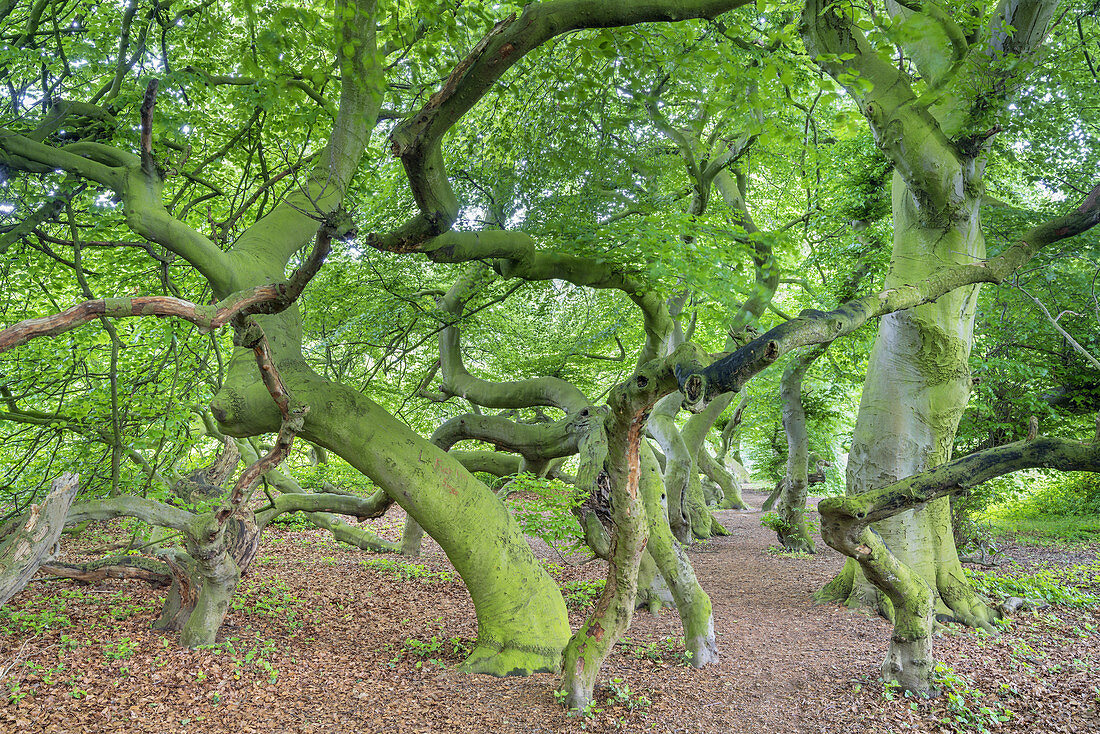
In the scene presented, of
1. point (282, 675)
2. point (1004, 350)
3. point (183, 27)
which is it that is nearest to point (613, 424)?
point (282, 675)

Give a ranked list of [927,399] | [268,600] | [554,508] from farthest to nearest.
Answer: [268,600] → [927,399] → [554,508]

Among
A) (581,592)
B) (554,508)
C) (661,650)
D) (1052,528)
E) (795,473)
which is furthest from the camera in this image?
(1052,528)

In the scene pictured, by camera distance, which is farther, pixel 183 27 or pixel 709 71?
pixel 183 27

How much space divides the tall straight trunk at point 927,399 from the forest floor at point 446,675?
740 mm

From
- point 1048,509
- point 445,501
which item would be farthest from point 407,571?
point 1048,509

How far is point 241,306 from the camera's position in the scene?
357 cm

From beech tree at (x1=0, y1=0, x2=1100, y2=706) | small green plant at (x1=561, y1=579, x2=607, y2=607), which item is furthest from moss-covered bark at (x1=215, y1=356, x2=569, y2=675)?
small green plant at (x1=561, y1=579, x2=607, y2=607)

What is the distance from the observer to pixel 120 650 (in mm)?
4859

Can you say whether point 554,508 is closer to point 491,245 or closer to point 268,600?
point 491,245

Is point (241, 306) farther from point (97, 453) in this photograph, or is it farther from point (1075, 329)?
point (1075, 329)

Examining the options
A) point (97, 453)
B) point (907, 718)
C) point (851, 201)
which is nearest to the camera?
point (907, 718)

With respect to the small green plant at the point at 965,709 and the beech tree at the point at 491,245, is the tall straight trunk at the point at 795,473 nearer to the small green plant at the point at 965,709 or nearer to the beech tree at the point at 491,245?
the beech tree at the point at 491,245

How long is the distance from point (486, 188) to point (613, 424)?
487 centimetres

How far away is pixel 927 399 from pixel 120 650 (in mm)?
7641
